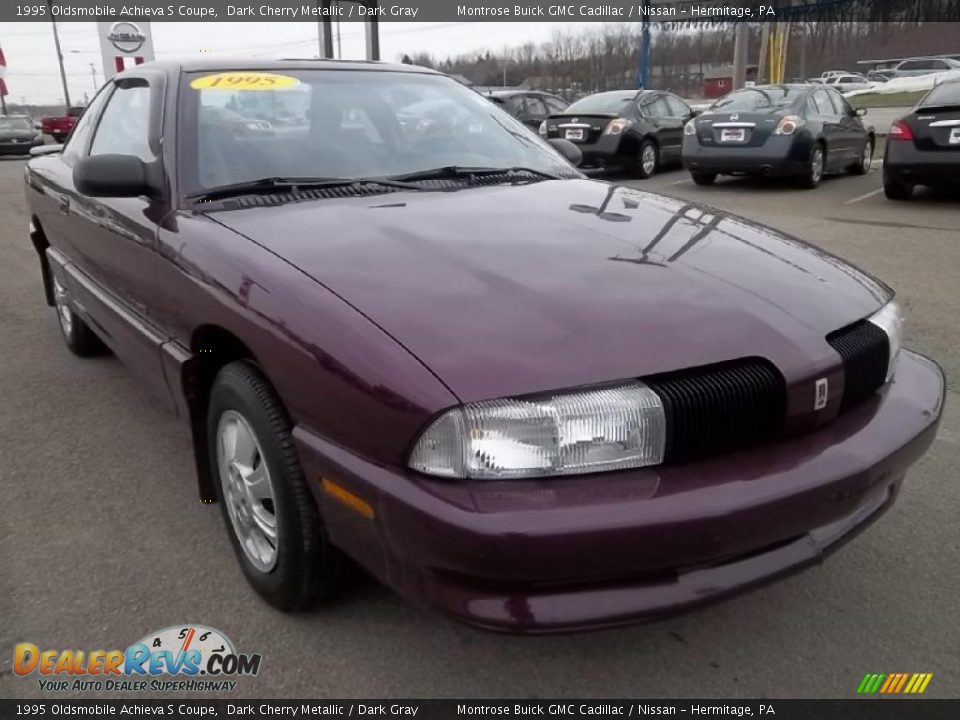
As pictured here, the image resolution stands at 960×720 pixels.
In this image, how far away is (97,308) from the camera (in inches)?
134

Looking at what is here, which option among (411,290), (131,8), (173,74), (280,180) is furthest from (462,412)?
(131,8)

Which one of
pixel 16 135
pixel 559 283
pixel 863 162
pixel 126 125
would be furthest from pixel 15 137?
pixel 559 283

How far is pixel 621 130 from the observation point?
1234 cm

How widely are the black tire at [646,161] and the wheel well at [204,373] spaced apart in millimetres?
11076

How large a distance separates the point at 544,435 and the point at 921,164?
8879 mm

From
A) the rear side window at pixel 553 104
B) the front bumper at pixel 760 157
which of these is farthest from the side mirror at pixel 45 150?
the rear side window at pixel 553 104

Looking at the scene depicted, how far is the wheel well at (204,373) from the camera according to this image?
2.32 m

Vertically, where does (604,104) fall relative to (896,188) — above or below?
above

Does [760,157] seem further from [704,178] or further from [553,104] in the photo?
[553,104]

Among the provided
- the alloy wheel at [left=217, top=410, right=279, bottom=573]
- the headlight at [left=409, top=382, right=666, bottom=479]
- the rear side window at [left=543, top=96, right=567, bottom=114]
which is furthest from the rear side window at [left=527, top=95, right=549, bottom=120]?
the headlight at [left=409, top=382, right=666, bottom=479]

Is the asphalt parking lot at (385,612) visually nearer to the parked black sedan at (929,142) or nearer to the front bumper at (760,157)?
the parked black sedan at (929,142)

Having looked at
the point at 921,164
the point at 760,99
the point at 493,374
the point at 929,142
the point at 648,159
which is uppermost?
the point at 760,99

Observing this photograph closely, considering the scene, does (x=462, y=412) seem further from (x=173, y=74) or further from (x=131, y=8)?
(x=131, y=8)

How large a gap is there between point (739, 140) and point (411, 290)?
9846 millimetres
